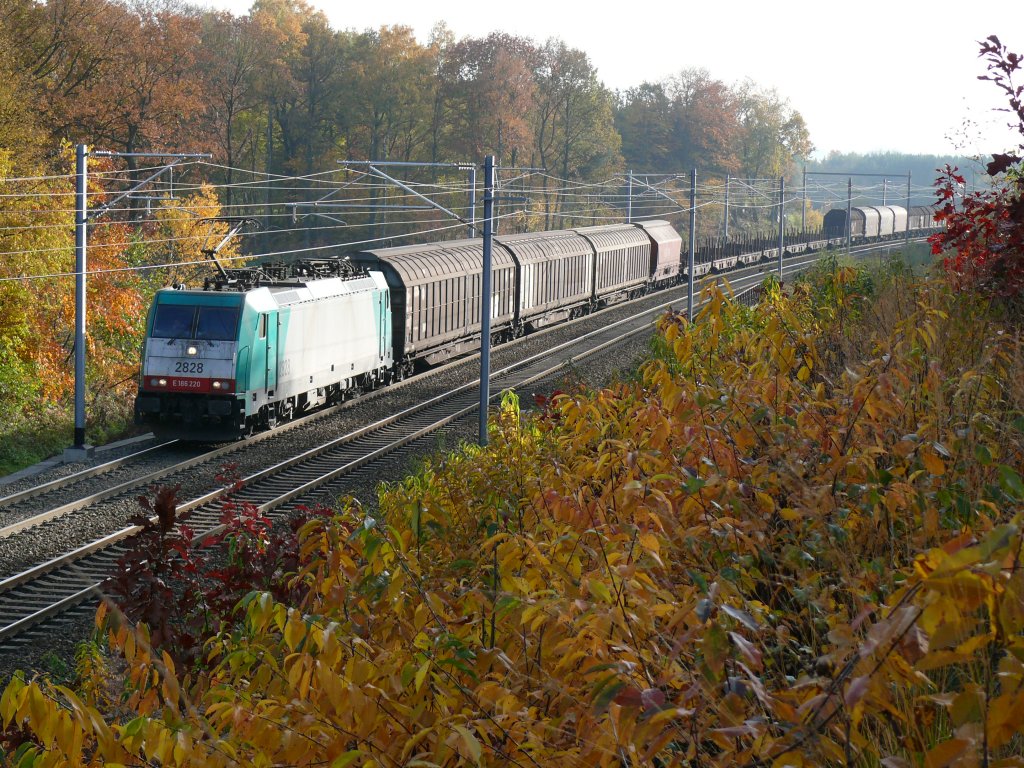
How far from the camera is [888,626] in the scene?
7.00ft

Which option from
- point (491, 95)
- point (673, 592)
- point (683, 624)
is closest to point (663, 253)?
point (491, 95)

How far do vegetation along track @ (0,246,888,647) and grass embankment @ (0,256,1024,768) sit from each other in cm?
407

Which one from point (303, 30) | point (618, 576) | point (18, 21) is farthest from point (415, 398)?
point (303, 30)

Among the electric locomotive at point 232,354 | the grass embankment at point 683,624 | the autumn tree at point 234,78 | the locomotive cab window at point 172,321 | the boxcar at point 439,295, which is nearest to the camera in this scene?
the grass embankment at point 683,624

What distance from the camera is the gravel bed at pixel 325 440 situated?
38.0 feet

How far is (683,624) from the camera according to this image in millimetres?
3887

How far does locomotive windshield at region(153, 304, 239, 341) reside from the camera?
20062 millimetres

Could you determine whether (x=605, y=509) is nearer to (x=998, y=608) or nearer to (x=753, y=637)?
(x=753, y=637)

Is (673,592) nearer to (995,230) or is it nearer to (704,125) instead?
(995,230)

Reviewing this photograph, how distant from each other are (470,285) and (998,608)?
2966 centimetres

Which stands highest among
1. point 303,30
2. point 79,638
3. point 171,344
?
point 303,30

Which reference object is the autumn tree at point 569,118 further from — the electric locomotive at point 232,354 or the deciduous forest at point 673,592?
the deciduous forest at point 673,592

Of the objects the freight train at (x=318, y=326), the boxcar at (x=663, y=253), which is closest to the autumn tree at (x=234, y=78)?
the boxcar at (x=663, y=253)

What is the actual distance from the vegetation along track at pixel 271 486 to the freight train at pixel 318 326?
2.99ft
